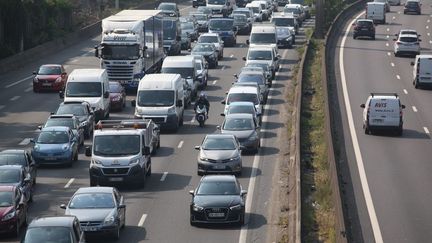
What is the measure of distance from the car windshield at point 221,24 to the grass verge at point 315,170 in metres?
20.6

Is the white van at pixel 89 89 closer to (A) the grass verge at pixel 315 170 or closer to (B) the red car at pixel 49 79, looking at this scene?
(A) the grass verge at pixel 315 170

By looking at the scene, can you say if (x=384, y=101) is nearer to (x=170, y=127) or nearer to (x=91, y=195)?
(x=170, y=127)

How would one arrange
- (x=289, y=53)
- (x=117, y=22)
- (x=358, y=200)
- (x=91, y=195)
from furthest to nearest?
(x=289, y=53), (x=117, y=22), (x=358, y=200), (x=91, y=195)

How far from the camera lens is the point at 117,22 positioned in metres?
63.5

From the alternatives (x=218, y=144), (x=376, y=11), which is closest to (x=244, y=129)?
(x=218, y=144)

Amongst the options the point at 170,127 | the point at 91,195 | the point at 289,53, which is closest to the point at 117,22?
the point at 170,127

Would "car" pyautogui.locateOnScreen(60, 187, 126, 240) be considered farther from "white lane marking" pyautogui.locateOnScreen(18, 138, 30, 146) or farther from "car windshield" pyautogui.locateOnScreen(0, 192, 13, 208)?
"white lane marking" pyautogui.locateOnScreen(18, 138, 30, 146)

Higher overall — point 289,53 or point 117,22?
point 117,22

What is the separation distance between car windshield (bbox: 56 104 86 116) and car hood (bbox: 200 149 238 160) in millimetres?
9772

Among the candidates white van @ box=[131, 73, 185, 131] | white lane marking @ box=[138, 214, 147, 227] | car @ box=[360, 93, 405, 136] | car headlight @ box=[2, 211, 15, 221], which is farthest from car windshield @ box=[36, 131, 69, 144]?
car @ box=[360, 93, 405, 136]

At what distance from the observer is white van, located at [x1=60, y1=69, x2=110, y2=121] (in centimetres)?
5500

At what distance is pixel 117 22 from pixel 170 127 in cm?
1245

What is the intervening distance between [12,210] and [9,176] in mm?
4316

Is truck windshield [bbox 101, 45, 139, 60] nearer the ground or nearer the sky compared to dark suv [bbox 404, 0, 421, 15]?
nearer the sky
